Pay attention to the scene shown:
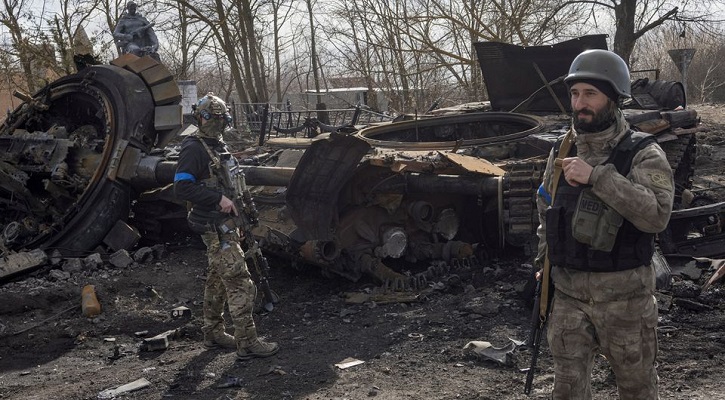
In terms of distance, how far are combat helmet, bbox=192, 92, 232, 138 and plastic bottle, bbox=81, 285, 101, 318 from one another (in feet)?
7.57

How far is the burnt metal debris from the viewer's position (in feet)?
22.8

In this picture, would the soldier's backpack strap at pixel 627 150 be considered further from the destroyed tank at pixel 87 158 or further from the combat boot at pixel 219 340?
the destroyed tank at pixel 87 158

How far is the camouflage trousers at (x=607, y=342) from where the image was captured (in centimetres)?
305

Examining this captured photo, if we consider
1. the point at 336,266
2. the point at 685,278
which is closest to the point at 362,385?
the point at 336,266

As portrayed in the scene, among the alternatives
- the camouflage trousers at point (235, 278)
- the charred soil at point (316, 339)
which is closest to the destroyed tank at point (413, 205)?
the charred soil at point (316, 339)

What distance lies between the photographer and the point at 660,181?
9.50ft

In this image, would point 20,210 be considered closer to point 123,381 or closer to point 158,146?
point 158,146

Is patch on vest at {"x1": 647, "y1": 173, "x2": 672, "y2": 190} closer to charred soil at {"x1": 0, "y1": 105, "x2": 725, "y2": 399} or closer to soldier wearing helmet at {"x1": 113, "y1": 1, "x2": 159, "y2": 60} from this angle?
charred soil at {"x1": 0, "y1": 105, "x2": 725, "y2": 399}

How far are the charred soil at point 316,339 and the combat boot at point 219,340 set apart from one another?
71 millimetres

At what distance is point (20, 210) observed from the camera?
940cm

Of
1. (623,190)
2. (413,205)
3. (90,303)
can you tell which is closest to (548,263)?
(623,190)

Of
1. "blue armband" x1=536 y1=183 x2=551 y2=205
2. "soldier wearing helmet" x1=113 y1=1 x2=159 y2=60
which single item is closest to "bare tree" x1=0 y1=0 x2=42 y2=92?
"soldier wearing helmet" x1=113 y1=1 x2=159 y2=60

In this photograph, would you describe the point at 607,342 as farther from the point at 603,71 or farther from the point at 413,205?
the point at 413,205

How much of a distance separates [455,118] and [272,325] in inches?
173
